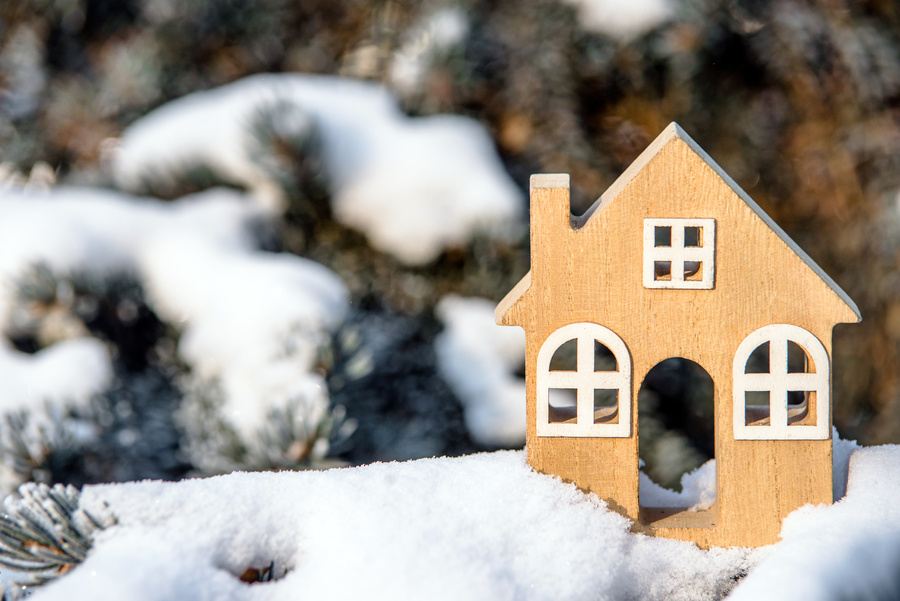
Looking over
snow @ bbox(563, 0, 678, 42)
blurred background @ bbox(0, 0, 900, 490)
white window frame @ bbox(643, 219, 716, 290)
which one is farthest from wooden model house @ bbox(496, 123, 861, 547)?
snow @ bbox(563, 0, 678, 42)

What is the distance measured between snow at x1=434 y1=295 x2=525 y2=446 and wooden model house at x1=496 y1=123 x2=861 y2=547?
→ 0.82 ft

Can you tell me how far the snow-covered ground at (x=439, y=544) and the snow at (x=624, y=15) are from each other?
497 millimetres

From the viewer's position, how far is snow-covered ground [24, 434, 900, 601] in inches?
11.1

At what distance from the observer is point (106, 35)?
81 cm

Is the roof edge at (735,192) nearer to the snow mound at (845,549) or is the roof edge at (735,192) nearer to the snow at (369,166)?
the snow mound at (845,549)

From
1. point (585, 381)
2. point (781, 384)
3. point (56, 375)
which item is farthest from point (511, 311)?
point (56, 375)

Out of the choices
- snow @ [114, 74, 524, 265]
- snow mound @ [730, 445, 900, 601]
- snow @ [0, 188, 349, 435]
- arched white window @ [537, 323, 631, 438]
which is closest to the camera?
snow mound @ [730, 445, 900, 601]

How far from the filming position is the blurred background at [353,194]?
562 mm

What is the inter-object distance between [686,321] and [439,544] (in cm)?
20

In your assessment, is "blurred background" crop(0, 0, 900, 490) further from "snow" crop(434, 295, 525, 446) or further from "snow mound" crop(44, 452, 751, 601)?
"snow mound" crop(44, 452, 751, 601)

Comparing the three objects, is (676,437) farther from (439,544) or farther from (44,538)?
(44,538)

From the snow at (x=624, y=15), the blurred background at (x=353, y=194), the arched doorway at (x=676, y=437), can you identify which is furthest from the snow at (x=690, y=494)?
the snow at (x=624, y=15)

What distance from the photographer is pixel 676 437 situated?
0.62 metres

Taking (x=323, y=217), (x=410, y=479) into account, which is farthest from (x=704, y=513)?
(x=323, y=217)
